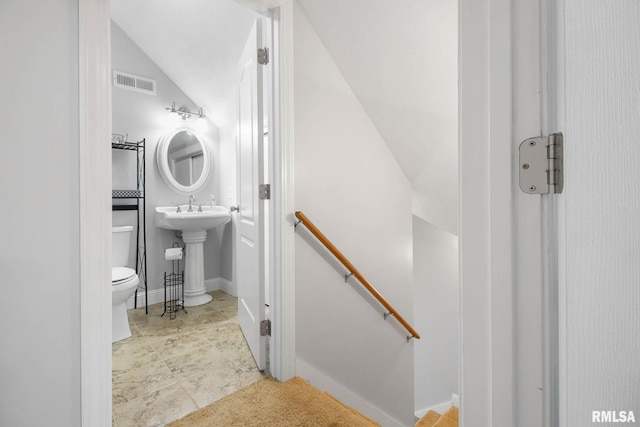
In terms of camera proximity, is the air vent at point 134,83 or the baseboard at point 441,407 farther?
the baseboard at point 441,407

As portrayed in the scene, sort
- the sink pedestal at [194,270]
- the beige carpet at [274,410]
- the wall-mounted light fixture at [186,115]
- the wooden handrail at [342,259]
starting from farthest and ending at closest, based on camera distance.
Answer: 1. the wall-mounted light fixture at [186,115]
2. the sink pedestal at [194,270]
3. the wooden handrail at [342,259]
4. the beige carpet at [274,410]

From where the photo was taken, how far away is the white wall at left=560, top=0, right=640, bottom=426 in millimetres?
375

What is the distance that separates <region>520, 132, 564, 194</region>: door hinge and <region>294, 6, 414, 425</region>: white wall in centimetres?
132

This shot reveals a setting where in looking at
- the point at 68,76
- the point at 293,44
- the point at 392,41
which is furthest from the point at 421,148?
the point at 68,76

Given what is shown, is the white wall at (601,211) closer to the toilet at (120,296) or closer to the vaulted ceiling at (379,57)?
the vaulted ceiling at (379,57)

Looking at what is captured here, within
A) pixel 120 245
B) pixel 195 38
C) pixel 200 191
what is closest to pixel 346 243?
pixel 120 245

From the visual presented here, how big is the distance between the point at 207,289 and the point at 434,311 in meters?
2.88

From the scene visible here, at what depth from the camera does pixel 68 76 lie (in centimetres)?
97

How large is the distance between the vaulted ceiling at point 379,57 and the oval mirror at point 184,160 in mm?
533

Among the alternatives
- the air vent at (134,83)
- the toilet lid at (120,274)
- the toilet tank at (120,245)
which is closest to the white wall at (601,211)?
the toilet lid at (120,274)

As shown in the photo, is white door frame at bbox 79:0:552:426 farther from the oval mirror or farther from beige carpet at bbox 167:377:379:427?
the oval mirror

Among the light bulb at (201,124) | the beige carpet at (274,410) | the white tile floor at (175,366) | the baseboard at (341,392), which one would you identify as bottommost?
the baseboard at (341,392)

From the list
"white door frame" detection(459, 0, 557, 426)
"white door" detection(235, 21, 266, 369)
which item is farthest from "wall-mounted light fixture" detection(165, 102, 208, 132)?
"white door frame" detection(459, 0, 557, 426)

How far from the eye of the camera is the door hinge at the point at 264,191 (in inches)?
66.7
